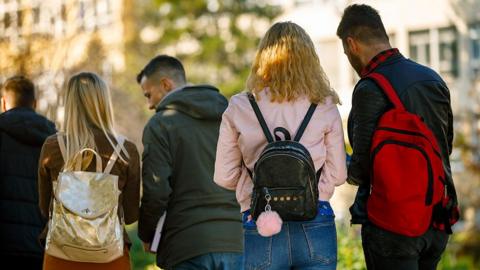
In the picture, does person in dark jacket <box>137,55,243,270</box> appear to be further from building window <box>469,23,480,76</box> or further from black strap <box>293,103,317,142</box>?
building window <box>469,23,480,76</box>

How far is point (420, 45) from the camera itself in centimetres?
3509

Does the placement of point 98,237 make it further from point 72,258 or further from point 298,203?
point 298,203

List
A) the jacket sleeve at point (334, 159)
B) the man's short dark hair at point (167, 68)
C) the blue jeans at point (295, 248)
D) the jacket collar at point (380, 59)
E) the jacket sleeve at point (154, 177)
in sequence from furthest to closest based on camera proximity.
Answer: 1. the man's short dark hair at point (167, 68)
2. the jacket sleeve at point (154, 177)
3. the jacket collar at point (380, 59)
4. the jacket sleeve at point (334, 159)
5. the blue jeans at point (295, 248)

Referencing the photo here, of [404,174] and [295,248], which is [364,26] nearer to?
[404,174]

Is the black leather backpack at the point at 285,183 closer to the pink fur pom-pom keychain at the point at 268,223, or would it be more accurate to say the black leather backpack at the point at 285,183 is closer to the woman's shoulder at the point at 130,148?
the pink fur pom-pom keychain at the point at 268,223

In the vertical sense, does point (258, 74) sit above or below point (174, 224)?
above

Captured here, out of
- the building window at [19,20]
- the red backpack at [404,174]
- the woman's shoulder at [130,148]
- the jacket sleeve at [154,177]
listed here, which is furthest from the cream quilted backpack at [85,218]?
the building window at [19,20]

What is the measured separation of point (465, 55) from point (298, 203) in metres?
30.2

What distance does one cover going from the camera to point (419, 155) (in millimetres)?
5082

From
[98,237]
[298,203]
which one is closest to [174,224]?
[98,237]

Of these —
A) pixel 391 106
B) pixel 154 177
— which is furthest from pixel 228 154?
pixel 154 177

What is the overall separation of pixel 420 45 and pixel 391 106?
→ 30.6 meters

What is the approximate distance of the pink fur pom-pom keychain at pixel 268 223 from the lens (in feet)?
15.9

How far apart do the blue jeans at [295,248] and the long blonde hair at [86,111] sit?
1509 mm
